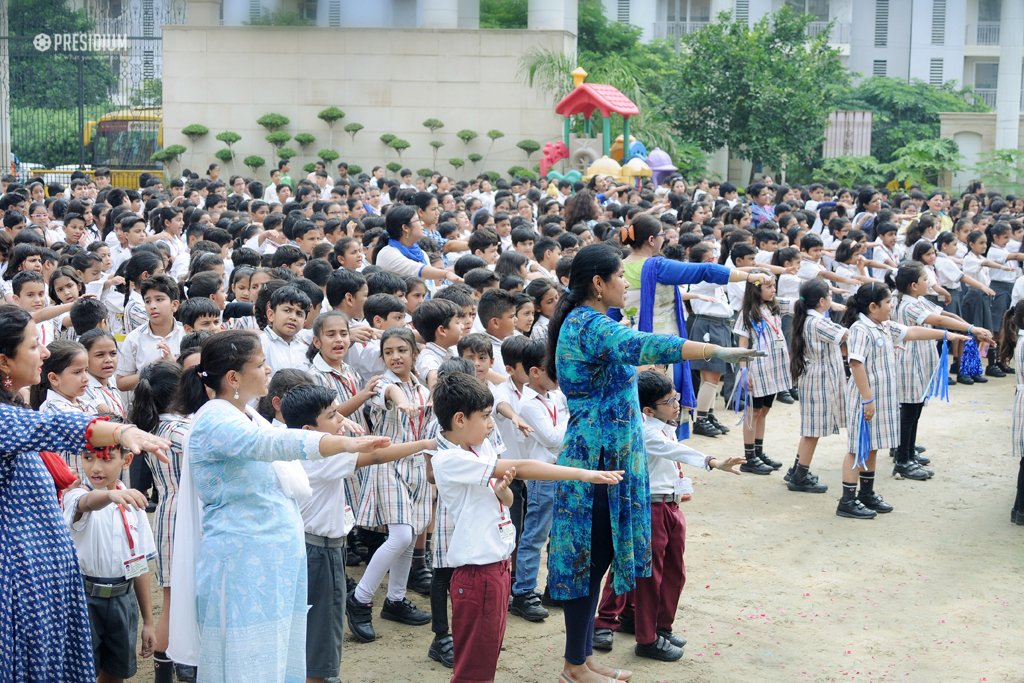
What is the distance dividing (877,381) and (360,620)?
365 cm

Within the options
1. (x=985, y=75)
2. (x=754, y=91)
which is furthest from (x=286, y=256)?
(x=985, y=75)

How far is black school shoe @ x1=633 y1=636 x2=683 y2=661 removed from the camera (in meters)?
5.02

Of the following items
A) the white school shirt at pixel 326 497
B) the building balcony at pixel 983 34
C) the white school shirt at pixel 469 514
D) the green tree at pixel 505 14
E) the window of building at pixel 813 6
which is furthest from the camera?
the window of building at pixel 813 6

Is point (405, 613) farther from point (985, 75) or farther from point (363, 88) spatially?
point (985, 75)

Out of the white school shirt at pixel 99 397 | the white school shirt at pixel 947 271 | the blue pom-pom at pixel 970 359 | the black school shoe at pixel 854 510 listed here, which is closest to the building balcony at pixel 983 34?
the white school shirt at pixel 947 271

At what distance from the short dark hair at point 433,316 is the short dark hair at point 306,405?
59.9 inches

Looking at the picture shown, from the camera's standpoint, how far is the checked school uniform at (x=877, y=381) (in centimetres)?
705

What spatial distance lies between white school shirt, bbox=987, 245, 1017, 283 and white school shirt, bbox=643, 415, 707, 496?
8.20 metres

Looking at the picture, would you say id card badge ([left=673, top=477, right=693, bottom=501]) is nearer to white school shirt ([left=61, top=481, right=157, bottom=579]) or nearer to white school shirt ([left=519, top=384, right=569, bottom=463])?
white school shirt ([left=519, top=384, right=569, bottom=463])

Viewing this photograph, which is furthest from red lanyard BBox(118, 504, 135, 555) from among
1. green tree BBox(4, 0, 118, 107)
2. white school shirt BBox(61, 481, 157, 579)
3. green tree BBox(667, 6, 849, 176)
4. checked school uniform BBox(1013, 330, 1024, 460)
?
green tree BBox(667, 6, 849, 176)

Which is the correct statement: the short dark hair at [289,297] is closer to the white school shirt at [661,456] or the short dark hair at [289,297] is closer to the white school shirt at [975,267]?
the white school shirt at [661,456]

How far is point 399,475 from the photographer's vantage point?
5.28m

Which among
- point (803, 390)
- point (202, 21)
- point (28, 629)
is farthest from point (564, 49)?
point (28, 629)

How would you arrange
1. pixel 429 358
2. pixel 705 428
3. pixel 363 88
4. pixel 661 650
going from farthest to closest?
pixel 363 88, pixel 705 428, pixel 429 358, pixel 661 650
